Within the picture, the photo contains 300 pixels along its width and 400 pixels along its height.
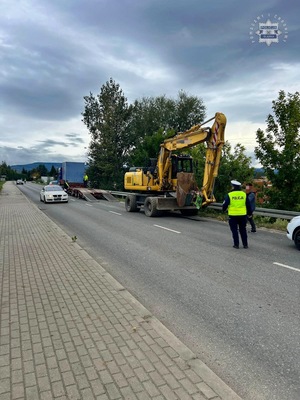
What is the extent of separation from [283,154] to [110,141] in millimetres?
28523

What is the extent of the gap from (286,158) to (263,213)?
8.70 ft

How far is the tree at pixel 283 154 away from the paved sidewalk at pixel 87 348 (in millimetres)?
10287

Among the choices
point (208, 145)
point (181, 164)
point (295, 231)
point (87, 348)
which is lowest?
point (87, 348)

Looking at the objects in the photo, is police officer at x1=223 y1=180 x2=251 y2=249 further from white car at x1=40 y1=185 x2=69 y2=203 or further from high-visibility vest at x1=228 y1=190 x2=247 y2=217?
white car at x1=40 y1=185 x2=69 y2=203

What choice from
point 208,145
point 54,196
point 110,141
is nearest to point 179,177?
point 208,145

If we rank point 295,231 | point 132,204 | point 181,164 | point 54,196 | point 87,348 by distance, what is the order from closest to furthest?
point 87,348, point 295,231, point 181,164, point 132,204, point 54,196

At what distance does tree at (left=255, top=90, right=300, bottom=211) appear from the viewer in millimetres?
13344

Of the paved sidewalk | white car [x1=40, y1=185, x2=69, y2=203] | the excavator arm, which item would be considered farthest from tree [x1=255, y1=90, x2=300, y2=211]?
white car [x1=40, y1=185, x2=69, y2=203]

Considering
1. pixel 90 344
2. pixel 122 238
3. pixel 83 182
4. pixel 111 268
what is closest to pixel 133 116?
pixel 83 182

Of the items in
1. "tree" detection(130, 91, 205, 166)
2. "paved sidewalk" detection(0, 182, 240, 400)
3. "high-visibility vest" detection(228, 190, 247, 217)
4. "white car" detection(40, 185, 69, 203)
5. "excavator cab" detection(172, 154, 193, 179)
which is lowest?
"paved sidewalk" detection(0, 182, 240, 400)

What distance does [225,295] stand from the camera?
17.2 ft

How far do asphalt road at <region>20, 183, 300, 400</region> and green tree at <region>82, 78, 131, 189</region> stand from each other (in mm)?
29251

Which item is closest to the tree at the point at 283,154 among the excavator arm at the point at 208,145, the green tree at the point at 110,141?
the excavator arm at the point at 208,145

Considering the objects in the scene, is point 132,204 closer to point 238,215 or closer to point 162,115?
point 238,215
